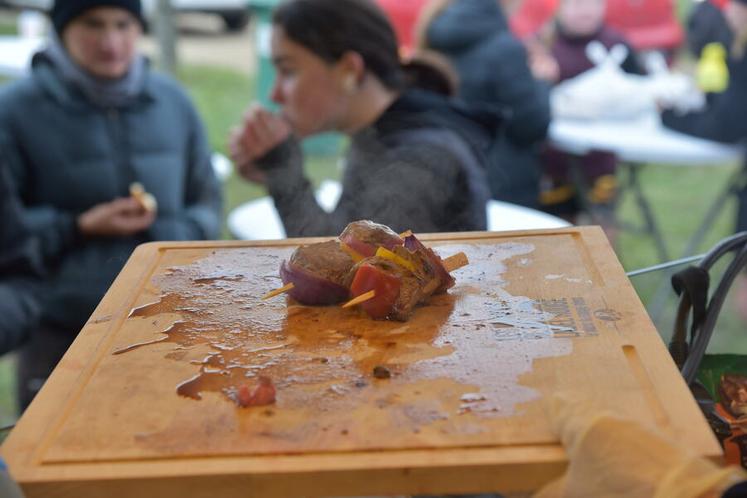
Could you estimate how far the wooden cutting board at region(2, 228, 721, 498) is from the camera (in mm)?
1268

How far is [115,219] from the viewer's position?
3.80 meters

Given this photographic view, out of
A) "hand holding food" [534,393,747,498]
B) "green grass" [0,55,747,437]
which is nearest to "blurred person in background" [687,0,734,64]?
"green grass" [0,55,747,437]

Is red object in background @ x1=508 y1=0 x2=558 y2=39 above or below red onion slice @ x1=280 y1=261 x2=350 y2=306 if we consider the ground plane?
below

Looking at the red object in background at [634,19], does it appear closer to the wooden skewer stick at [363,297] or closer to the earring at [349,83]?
the earring at [349,83]

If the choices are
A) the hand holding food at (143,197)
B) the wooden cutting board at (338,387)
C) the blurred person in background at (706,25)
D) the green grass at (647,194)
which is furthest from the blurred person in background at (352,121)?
the blurred person in background at (706,25)

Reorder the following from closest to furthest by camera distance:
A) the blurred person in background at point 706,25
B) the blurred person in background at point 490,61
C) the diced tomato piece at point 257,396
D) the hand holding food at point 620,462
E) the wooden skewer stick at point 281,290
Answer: the hand holding food at point 620,462 → the diced tomato piece at point 257,396 → the wooden skewer stick at point 281,290 → the blurred person in background at point 490,61 → the blurred person in background at point 706,25

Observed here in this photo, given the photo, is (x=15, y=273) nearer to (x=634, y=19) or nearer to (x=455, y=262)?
(x=455, y=262)

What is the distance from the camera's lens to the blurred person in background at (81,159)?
3.80 meters

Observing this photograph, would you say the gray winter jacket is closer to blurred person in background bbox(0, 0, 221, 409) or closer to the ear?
blurred person in background bbox(0, 0, 221, 409)

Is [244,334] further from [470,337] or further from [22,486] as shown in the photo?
[22,486]

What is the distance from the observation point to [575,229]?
7.17 ft

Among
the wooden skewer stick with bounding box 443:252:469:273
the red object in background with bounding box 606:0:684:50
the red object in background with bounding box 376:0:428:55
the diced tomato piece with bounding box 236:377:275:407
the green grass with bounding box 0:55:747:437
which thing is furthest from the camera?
the red object in background with bounding box 606:0:684:50

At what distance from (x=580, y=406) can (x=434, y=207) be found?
159 cm

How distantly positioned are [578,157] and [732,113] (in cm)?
107
